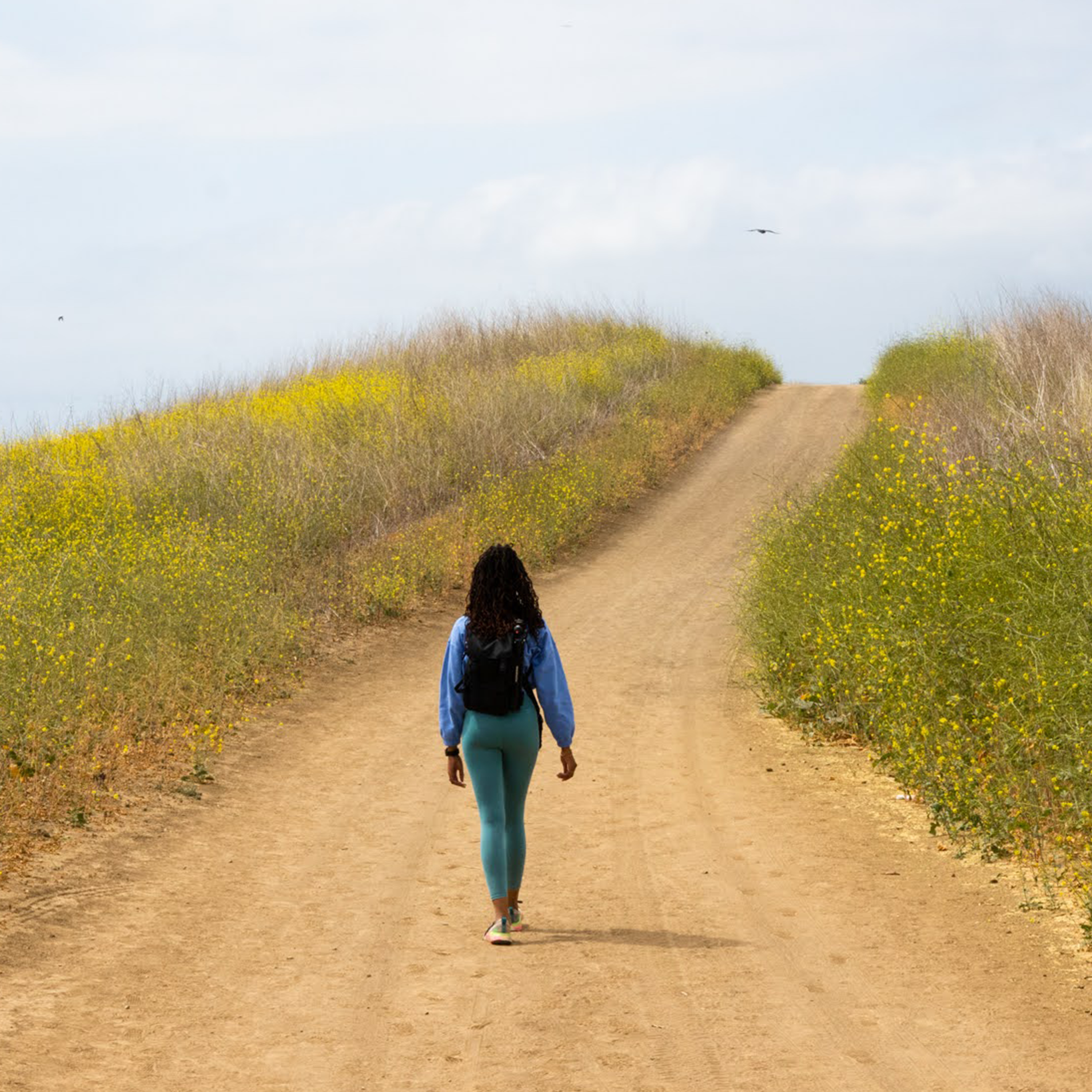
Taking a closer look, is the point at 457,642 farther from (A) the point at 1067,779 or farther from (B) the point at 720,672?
(B) the point at 720,672

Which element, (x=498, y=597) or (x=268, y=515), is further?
(x=268, y=515)

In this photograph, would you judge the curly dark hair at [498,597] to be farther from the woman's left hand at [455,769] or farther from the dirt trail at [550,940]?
the dirt trail at [550,940]

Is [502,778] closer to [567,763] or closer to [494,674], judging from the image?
[567,763]

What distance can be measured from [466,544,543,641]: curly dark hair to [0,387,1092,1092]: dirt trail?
59.6 inches

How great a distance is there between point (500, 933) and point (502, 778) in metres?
0.73

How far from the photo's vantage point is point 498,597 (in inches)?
Answer: 228

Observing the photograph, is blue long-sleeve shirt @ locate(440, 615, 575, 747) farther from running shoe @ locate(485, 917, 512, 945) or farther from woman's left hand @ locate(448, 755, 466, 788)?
running shoe @ locate(485, 917, 512, 945)

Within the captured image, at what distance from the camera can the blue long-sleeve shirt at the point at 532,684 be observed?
5.89 metres

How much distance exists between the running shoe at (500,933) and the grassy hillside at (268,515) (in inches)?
123

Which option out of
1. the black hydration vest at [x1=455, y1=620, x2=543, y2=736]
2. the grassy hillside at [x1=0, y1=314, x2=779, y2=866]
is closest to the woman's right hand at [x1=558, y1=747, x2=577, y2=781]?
the black hydration vest at [x1=455, y1=620, x2=543, y2=736]

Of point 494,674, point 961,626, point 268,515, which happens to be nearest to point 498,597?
point 494,674

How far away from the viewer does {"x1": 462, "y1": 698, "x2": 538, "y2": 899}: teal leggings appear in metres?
5.83

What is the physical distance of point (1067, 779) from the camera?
6.86 meters

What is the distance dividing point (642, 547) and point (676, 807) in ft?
35.8
